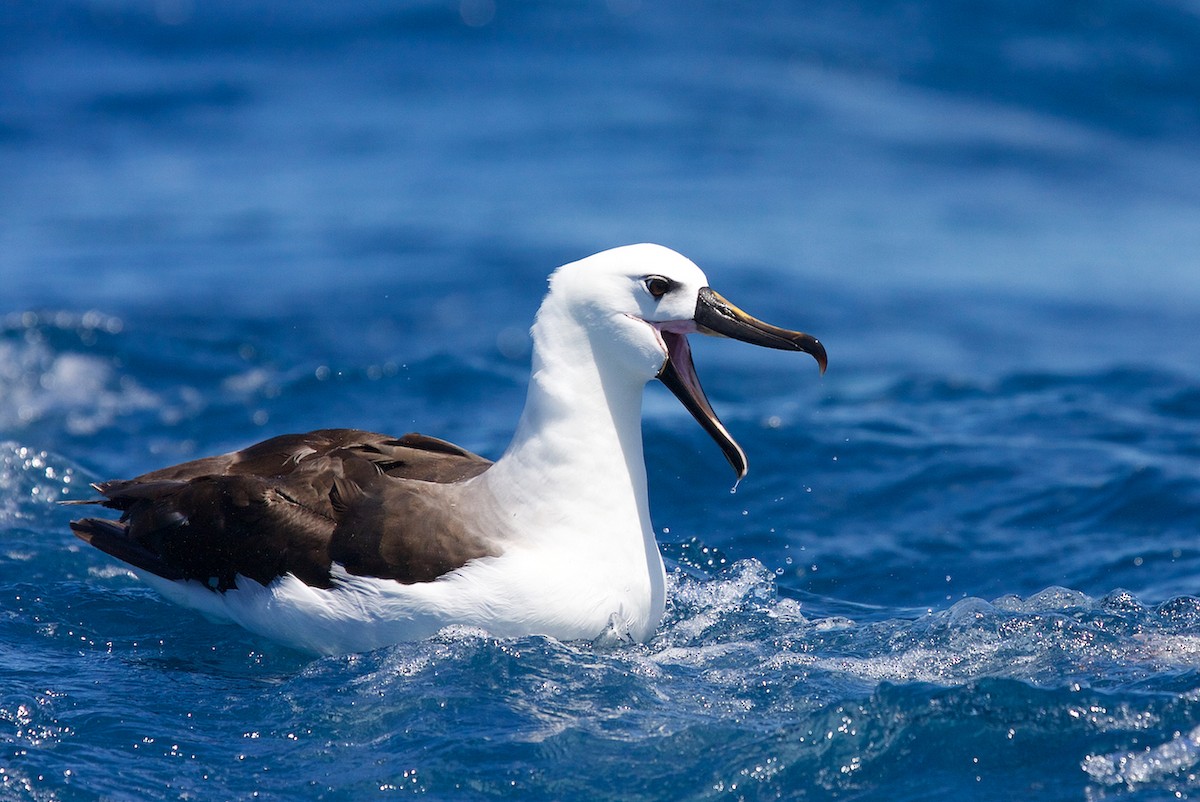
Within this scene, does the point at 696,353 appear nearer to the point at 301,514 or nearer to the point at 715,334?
the point at 715,334

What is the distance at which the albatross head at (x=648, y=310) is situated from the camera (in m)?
6.59

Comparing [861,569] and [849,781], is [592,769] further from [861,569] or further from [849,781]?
[861,569]

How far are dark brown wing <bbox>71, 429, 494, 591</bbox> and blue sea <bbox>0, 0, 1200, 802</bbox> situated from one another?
0.42 m

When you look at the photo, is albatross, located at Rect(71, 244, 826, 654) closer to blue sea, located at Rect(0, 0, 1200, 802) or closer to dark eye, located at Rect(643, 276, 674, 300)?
dark eye, located at Rect(643, 276, 674, 300)

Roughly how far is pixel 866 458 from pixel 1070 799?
5006 millimetres

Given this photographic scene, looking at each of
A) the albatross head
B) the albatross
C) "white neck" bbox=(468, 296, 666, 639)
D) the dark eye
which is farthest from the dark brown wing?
the dark eye

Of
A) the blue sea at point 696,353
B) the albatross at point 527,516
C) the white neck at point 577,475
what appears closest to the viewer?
the blue sea at point 696,353

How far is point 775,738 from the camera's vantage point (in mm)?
6012

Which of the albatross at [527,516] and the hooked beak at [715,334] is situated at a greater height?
the hooked beak at [715,334]

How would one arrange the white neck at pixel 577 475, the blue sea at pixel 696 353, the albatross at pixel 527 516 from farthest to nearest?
the white neck at pixel 577 475
the albatross at pixel 527 516
the blue sea at pixel 696 353

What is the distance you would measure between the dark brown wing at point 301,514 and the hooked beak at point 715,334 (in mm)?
1183

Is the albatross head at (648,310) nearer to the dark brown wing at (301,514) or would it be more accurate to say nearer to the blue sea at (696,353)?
the dark brown wing at (301,514)

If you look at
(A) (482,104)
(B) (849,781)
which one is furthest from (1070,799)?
(A) (482,104)

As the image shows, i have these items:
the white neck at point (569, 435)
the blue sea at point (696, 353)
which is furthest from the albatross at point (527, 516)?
the blue sea at point (696, 353)
